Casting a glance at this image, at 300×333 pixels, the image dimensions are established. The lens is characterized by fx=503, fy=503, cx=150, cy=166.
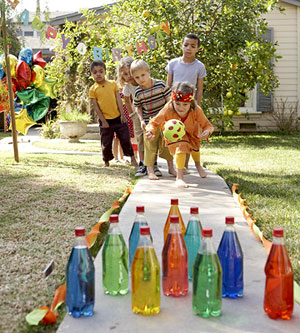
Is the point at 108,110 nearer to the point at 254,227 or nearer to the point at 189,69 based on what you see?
the point at 189,69

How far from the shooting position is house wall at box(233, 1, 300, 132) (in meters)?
15.2

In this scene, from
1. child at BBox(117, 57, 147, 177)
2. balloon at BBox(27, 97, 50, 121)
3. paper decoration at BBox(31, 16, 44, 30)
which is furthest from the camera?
balloon at BBox(27, 97, 50, 121)

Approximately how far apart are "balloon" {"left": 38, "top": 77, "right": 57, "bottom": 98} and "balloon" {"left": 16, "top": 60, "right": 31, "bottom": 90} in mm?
532

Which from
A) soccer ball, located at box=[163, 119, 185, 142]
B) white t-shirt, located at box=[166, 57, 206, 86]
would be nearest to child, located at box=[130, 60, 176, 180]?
white t-shirt, located at box=[166, 57, 206, 86]

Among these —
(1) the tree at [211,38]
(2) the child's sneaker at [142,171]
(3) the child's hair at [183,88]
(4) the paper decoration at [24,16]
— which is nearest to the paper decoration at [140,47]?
(1) the tree at [211,38]

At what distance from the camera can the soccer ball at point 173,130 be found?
5.36 metres

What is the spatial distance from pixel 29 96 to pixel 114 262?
1036 centimetres

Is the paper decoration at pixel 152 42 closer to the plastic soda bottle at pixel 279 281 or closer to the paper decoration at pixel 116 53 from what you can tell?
the paper decoration at pixel 116 53

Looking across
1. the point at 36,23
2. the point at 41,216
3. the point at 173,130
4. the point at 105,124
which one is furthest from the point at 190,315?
the point at 36,23

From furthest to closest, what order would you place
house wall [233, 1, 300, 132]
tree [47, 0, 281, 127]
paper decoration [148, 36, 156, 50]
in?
house wall [233, 1, 300, 132] → tree [47, 0, 281, 127] → paper decoration [148, 36, 156, 50]

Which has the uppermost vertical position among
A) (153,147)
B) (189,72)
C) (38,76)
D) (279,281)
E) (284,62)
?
(284,62)

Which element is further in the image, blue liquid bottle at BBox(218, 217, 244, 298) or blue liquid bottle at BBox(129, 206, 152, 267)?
blue liquid bottle at BBox(129, 206, 152, 267)

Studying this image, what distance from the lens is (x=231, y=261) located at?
2496mm

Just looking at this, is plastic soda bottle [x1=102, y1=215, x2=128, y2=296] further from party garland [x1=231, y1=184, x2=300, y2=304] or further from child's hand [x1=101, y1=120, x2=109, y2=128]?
child's hand [x1=101, y1=120, x2=109, y2=128]
